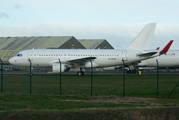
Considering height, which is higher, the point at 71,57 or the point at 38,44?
the point at 38,44

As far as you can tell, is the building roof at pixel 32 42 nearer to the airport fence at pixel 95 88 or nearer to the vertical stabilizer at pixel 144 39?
the vertical stabilizer at pixel 144 39

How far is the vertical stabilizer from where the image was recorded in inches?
1753

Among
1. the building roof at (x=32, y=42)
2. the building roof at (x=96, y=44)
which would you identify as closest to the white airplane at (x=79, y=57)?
the building roof at (x=32, y=42)

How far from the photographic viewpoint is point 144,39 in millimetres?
44719

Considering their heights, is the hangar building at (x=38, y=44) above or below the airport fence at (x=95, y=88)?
above

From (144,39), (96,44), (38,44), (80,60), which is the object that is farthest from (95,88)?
(96,44)

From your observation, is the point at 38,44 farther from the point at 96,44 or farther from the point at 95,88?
the point at 95,88

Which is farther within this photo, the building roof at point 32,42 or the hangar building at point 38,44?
the building roof at point 32,42

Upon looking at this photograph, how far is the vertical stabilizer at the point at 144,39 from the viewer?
44.5 m

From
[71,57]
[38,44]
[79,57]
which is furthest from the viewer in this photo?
[38,44]

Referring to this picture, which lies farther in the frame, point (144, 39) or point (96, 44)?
point (96, 44)

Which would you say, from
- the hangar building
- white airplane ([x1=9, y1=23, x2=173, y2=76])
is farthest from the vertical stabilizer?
the hangar building

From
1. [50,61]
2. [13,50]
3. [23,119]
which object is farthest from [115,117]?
[13,50]

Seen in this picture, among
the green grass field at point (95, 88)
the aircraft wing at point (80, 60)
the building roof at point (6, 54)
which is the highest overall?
the building roof at point (6, 54)
